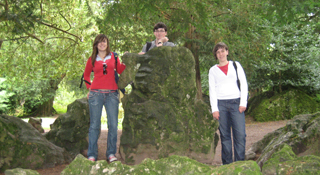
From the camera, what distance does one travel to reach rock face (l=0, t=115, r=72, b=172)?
4871 mm

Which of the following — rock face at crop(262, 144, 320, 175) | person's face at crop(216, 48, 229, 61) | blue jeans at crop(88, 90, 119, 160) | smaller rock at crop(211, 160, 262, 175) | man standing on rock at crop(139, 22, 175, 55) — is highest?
man standing on rock at crop(139, 22, 175, 55)

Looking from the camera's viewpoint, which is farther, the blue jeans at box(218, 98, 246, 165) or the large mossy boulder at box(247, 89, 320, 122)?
the large mossy boulder at box(247, 89, 320, 122)

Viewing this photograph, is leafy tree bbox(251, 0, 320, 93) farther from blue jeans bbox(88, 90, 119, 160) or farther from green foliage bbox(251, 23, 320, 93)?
blue jeans bbox(88, 90, 119, 160)

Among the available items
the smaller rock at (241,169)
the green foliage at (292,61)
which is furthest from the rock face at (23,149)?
the green foliage at (292,61)

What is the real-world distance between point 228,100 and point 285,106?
36.3 feet

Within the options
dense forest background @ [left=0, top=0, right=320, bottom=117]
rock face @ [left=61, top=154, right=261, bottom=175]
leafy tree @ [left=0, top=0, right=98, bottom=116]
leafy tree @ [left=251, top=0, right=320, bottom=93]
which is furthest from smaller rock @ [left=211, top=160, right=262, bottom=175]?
leafy tree @ [left=251, top=0, right=320, bottom=93]

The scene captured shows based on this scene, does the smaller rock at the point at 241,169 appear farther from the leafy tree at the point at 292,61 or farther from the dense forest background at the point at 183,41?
the leafy tree at the point at 292,61

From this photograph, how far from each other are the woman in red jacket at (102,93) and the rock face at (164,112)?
190 mm

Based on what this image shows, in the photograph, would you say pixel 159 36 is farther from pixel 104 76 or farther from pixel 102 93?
pixel 102 93

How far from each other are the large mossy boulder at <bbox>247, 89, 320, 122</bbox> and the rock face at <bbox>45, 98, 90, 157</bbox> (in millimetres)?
10446

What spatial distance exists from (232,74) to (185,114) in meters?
1.02

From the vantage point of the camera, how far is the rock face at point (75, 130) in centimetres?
592

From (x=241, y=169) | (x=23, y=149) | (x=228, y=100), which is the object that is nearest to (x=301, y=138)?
(x=228, y=100)

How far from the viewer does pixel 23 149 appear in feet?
16.4
